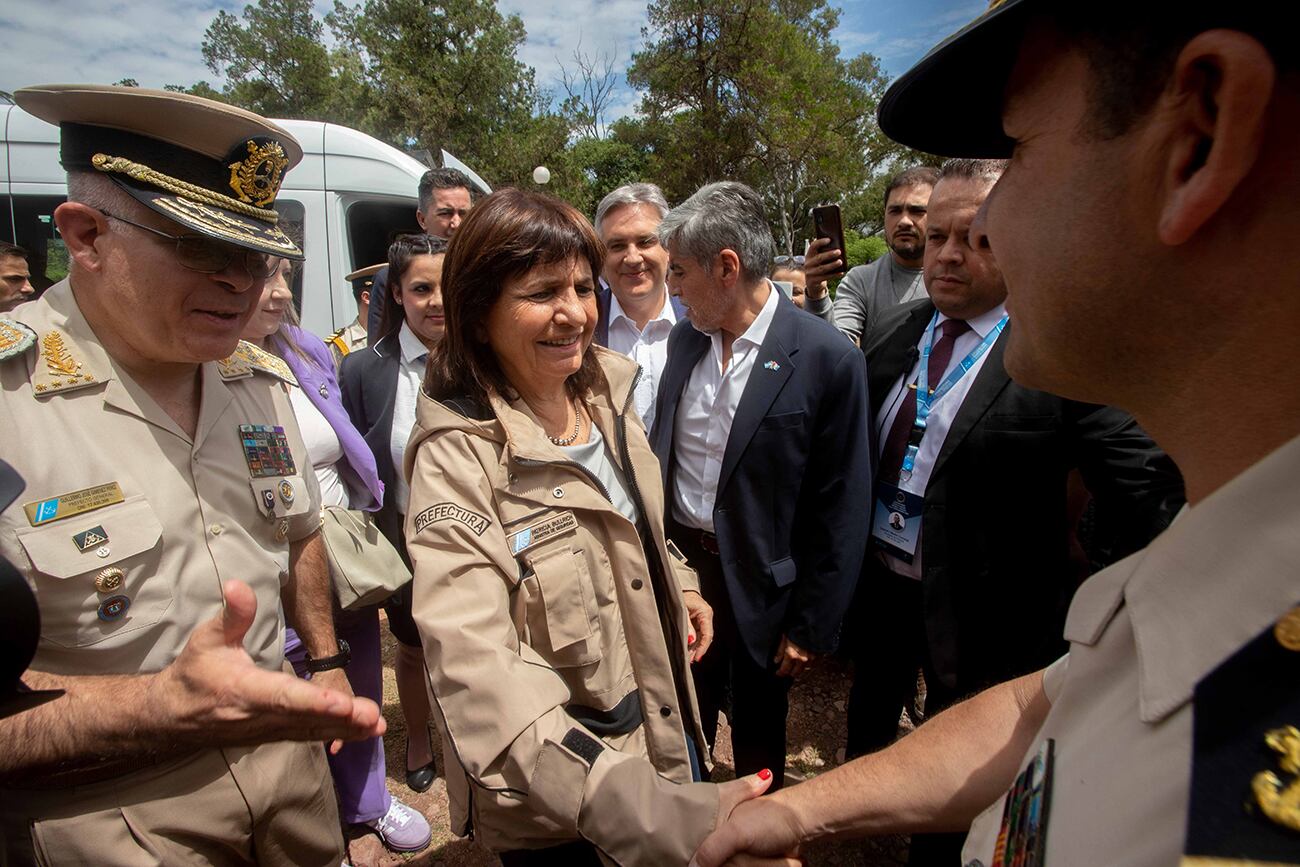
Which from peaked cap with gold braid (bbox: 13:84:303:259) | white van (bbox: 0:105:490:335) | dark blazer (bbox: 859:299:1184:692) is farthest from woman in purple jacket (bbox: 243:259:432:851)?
white van (bbox: 0:105:490:335)

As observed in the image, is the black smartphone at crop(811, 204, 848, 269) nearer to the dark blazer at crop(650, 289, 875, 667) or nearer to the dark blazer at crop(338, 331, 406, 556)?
the dark blazer at crop(650, 289, 875, 667)

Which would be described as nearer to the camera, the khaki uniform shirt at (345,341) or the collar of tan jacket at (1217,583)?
the collar of tan jacket at (1217,583)

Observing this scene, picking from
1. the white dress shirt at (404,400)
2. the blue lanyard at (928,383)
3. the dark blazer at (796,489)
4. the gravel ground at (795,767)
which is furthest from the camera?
the white dress shirt at (404,400)

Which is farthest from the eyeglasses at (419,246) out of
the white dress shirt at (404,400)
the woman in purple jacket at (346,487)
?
the woman in purple jacket at (346,487)

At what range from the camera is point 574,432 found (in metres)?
2.01

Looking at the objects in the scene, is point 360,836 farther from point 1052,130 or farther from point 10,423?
point 1052,130

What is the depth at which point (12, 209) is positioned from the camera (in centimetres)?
544

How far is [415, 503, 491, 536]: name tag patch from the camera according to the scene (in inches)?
58.8

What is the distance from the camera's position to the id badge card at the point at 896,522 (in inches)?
94.7

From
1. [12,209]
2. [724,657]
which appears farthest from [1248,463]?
[12,209]

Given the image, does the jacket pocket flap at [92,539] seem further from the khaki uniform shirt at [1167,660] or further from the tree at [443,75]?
the tree at [443,75]

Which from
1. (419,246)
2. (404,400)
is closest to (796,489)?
(404,400)

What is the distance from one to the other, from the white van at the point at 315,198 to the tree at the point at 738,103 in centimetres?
1605

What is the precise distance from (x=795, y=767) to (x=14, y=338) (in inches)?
143
